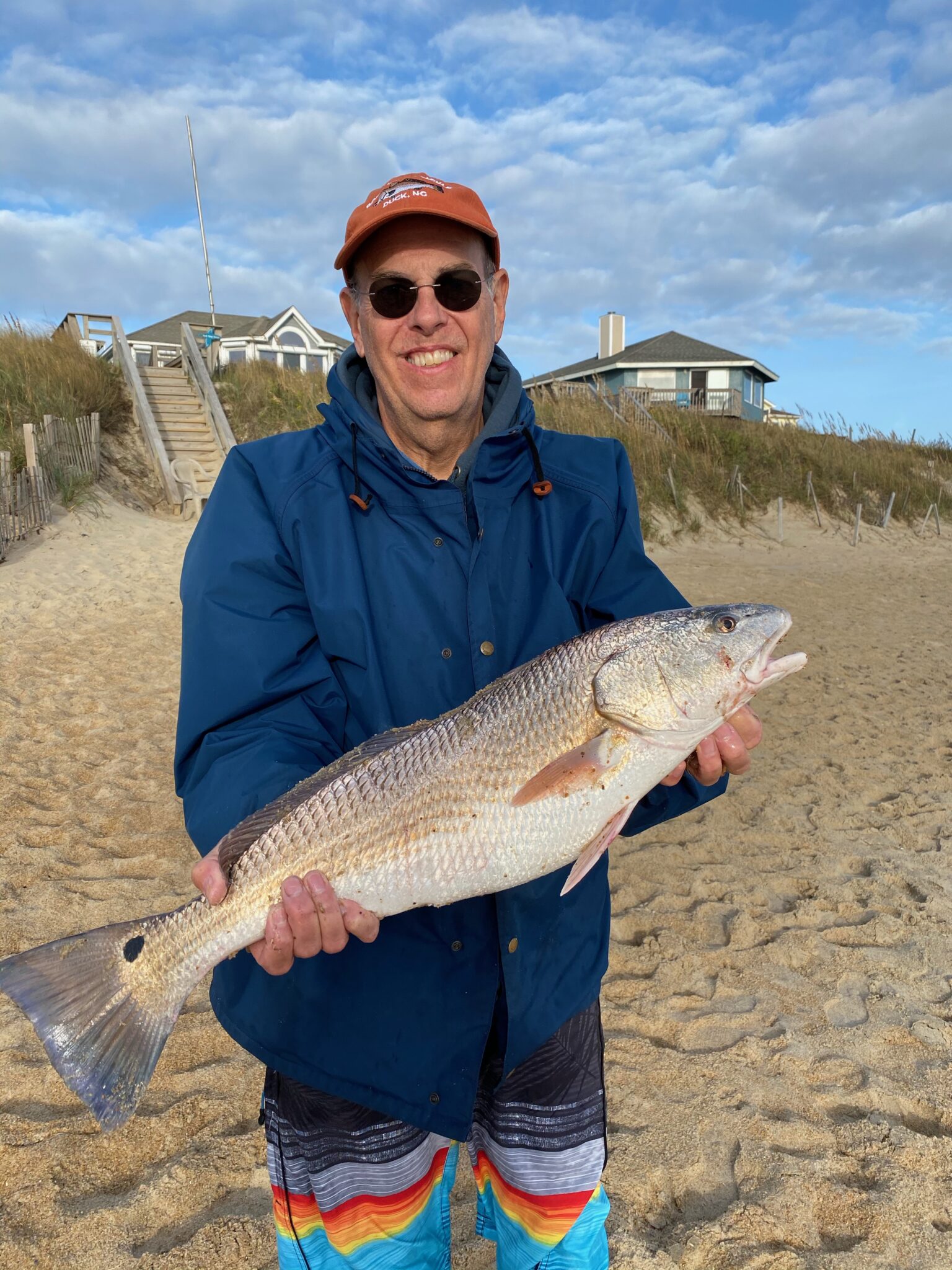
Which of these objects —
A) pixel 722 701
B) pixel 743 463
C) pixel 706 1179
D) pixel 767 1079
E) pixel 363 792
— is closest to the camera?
pixel 363 792

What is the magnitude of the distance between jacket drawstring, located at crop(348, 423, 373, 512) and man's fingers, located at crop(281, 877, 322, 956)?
1059 mm

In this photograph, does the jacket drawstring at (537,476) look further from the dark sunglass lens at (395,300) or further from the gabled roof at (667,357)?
the gabled roof at (667,357)

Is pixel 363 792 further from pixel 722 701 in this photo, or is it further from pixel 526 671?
pixel 722 701

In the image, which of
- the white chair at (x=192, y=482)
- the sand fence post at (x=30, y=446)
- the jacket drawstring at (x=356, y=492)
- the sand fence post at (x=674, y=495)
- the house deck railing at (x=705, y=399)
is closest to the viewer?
the jacket drawstring at (x=356, y=492)

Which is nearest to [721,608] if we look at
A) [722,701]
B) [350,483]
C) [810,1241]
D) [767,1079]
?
[722,701]

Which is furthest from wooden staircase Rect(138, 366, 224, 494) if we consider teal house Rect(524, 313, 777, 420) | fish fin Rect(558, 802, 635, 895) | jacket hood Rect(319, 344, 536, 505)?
teal house Rect(524, 313, 777, 420)

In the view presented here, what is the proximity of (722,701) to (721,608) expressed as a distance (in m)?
0.29

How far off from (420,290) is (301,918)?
188 cm

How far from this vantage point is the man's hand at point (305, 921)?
2.04 meters

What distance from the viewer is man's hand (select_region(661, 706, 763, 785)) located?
2.37m

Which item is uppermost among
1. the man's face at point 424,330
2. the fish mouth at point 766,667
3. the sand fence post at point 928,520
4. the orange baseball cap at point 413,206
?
the orange baseball cap at point 413,206

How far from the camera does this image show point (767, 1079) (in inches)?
146

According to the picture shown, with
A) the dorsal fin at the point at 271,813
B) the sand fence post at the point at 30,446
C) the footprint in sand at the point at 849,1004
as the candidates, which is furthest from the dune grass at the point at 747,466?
the dorsal fin at the point at 271,813

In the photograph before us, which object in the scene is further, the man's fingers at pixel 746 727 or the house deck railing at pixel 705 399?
the house deck railing at pixel 705 399
